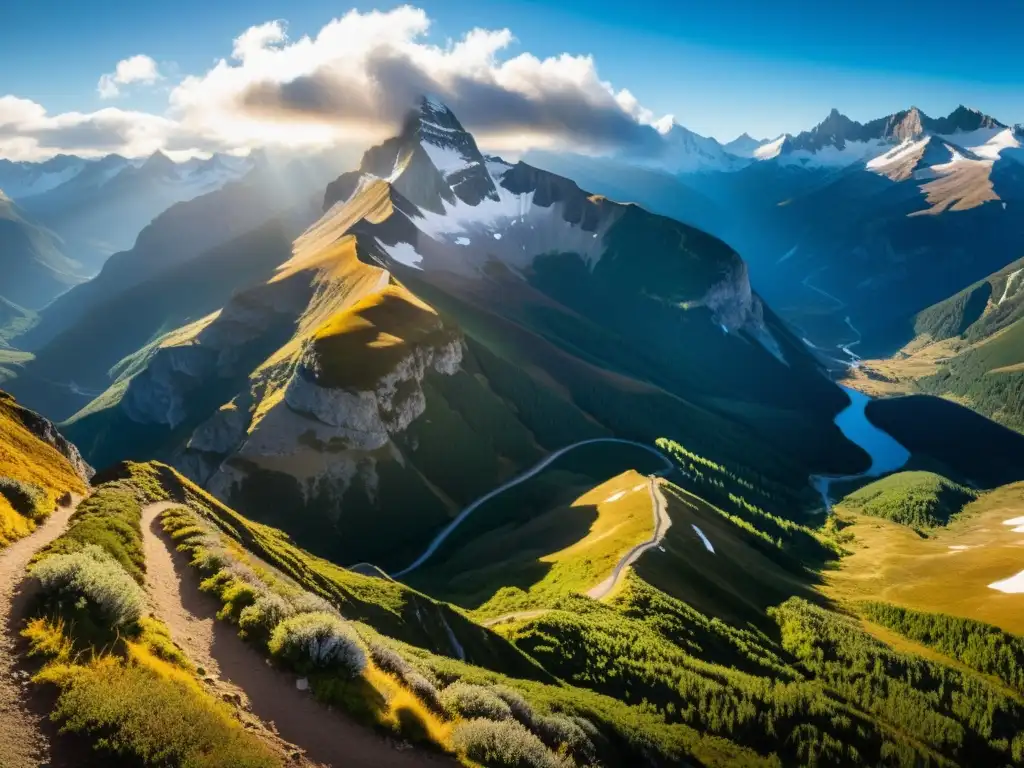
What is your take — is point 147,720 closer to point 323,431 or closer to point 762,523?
point 323,431

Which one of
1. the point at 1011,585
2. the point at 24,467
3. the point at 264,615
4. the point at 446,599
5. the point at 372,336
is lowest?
the point at 446,599

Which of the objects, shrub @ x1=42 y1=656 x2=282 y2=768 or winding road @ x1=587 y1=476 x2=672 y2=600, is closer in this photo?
shrub @ x1=42 y1=656 x2=282 y2=768

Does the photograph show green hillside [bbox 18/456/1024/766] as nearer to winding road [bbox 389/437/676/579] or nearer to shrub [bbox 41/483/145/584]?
shrub [bbox 41/483/145/584]

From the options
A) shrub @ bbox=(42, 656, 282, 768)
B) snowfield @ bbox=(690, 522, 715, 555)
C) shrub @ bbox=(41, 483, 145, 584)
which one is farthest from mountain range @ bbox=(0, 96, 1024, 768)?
snowfield @ bbox=(690, 522, 715, 555)

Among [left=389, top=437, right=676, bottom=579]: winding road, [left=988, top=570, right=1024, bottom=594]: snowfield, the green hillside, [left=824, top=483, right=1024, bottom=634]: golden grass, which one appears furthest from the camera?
[left=389, top=437, right=676, bottom=579]: winding road

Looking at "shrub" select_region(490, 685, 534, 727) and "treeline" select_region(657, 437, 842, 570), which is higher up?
"treeline" select_region(657, 437, 842, 570)

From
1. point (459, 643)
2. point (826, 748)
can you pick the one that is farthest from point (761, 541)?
point (459, 643)

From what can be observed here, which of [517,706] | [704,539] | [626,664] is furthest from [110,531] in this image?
[704,539]
